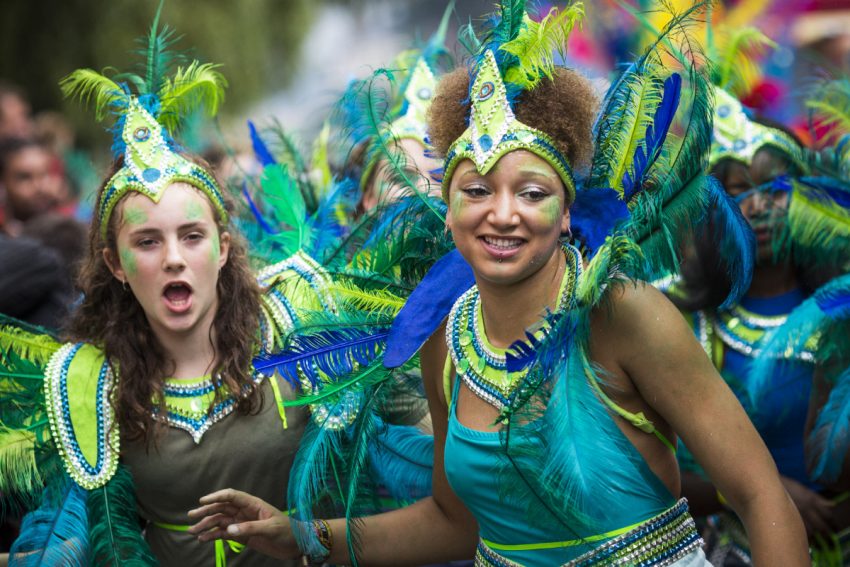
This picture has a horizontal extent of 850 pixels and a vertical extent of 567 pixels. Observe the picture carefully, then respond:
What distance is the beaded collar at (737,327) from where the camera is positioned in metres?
3.79

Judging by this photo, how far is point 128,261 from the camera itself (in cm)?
317

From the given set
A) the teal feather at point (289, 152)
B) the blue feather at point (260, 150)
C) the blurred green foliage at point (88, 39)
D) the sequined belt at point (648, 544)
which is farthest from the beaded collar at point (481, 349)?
the blurred green foliage at point (88, 39)

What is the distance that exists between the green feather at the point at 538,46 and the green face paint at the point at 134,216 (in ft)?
4.04

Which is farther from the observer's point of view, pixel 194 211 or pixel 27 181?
pixel 27 181

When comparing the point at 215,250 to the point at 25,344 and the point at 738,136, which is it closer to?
the point at 25,344

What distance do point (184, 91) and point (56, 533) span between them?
1.33m

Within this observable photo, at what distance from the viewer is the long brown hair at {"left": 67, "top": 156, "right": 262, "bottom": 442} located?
3.13m

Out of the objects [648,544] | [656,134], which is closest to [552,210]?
[656,134]

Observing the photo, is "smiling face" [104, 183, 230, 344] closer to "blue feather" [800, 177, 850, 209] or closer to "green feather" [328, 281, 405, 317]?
"green feather" [328, 281, 405, 317]

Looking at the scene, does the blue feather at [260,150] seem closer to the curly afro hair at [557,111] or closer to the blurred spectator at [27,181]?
the blurred spectator at [27,181]

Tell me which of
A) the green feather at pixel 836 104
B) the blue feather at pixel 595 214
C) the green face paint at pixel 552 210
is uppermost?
the green feather at pixel 836 104

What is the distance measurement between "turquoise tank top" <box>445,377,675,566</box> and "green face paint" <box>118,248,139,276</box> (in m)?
1.10

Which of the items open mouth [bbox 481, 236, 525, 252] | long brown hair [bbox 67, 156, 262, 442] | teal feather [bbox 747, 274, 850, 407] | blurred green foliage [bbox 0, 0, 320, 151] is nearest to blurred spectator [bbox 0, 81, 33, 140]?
blurred green foliage [bbox 0, 0, 320, 151]

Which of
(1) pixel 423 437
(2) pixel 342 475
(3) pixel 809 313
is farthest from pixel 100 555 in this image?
(3) pixel 809 313
